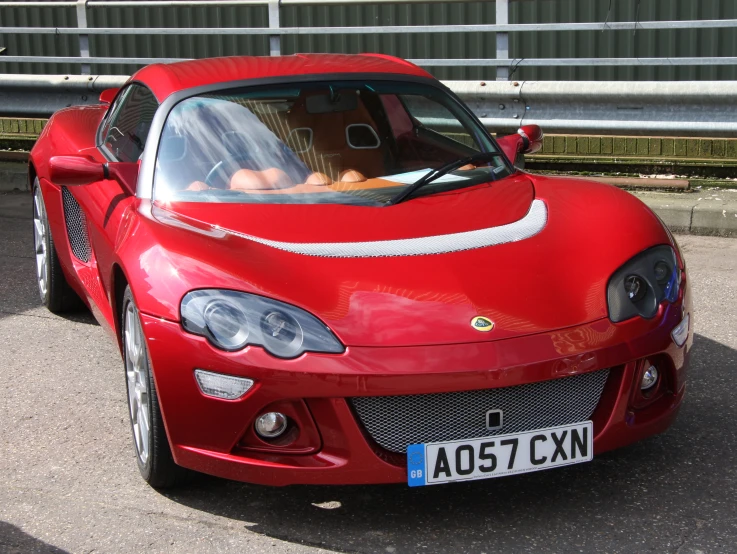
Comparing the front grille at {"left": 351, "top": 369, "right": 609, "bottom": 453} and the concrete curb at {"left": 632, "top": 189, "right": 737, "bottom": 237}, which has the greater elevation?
the front grille at {"left": 351, "top": 369, "right": 609, "bottom": 453}

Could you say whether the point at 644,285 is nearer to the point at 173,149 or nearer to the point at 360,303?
the point at 360,303

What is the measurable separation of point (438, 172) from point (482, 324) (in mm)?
1121

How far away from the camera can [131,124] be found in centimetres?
469

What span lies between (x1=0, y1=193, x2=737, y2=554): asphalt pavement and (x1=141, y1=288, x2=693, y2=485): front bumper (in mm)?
211

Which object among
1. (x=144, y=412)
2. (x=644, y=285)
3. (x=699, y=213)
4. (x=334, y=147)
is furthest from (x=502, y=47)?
(x=144, y=412)

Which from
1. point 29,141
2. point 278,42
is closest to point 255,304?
point 278,42

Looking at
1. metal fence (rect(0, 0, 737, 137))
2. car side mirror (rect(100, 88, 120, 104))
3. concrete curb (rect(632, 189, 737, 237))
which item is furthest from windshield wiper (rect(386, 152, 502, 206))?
metal fence (rect(0, 0, 737, 137))

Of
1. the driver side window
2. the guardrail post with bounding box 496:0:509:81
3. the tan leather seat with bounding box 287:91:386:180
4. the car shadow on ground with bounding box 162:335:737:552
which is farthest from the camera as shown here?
the guardrail post with bounding box 496:0:509:81

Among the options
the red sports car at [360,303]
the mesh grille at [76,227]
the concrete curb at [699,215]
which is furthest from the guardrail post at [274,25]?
the red sports car at [360,303]

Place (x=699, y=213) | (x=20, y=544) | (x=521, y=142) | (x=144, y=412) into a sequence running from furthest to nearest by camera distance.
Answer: (x=699, y=213)
(x=521, y=142)
(x=144, y=412)
(x=20, y=544)

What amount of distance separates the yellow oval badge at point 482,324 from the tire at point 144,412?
96cm

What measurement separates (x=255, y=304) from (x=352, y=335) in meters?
0.30

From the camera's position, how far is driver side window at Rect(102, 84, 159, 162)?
175 inches

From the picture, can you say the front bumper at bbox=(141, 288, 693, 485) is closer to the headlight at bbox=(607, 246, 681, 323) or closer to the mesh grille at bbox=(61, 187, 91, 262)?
the headlight at bbox=(607, 246, 681, 323)
